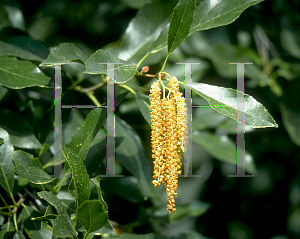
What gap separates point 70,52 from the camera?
2.31ft

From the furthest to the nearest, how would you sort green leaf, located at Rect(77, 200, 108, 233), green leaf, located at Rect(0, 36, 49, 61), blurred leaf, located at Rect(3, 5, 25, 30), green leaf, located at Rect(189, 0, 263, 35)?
1. blurred leaf, located at Rect(3, 5, 25, 30)
2. green leaf, located at Rect(0, 36, 49, 61)
3. green leaf, located at Rect(189, 0, 263, 35)
4. green leaf, located at Rect(77, 200, 108, 233)

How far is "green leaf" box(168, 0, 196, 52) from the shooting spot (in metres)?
0.61

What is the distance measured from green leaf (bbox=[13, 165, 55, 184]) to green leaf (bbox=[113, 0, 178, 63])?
1.42ft

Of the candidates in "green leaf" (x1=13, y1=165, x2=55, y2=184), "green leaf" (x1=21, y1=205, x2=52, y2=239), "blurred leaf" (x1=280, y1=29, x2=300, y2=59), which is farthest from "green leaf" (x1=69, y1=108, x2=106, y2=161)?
"blurred leaf" (x1=280, y1=29, x2=300, y2=59)

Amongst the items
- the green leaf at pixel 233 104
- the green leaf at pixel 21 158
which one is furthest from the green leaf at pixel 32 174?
the green leaf at pixel 233 104

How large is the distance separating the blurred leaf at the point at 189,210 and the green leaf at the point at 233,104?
2.73 feet

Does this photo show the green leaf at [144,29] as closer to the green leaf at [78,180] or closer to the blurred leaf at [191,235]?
the green leaf at [78,180]

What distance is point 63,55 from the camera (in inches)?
26.9

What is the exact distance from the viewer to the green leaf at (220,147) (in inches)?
46.5

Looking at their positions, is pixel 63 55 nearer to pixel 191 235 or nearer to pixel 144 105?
pixel 144 105

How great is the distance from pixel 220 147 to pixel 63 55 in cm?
79

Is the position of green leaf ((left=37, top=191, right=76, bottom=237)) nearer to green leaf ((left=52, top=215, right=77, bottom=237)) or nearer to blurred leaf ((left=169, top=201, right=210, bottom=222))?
green leaf ((left=52, top=215, right=77, bottom=237))

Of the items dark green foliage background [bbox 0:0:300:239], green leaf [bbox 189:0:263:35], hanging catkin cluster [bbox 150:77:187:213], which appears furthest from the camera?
dark green foliage background [bbox 0:0:300:239]

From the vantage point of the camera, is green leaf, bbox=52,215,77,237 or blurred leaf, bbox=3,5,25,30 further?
blurred leaf, bbox=3,5,25,30
